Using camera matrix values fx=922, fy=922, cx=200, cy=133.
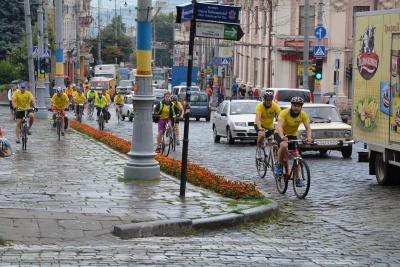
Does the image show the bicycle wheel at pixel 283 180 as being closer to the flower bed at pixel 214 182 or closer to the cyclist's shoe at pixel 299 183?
the cyclist's shoe at pixel 299 183

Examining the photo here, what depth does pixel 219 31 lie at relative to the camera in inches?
524

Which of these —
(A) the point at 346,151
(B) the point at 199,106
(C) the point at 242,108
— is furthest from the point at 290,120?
(B) the point at 199,106

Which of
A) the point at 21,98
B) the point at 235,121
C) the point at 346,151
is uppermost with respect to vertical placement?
the point at 21,98

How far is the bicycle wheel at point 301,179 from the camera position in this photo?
14758 millimetres

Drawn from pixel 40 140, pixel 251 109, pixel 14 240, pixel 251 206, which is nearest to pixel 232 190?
pixel 251 206

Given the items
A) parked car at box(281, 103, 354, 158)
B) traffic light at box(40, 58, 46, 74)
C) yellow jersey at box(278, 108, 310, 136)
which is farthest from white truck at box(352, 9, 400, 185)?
traffic light at box(40, 58, 46, 74)

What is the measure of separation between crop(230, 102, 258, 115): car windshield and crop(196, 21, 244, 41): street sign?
58.7ft

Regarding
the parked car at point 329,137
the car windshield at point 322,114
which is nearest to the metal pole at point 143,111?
the parked car at point 329,137

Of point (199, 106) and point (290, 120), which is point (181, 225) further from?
point (199, 106)

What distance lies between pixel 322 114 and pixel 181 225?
584 inches

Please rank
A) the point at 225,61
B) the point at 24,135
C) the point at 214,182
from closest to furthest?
the point at 214,182
the point at 24,135
the point at 225,61

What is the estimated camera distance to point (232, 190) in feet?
45.2

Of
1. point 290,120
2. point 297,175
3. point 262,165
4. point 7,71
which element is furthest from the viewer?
point 7,71

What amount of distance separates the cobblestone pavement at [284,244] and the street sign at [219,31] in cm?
267
